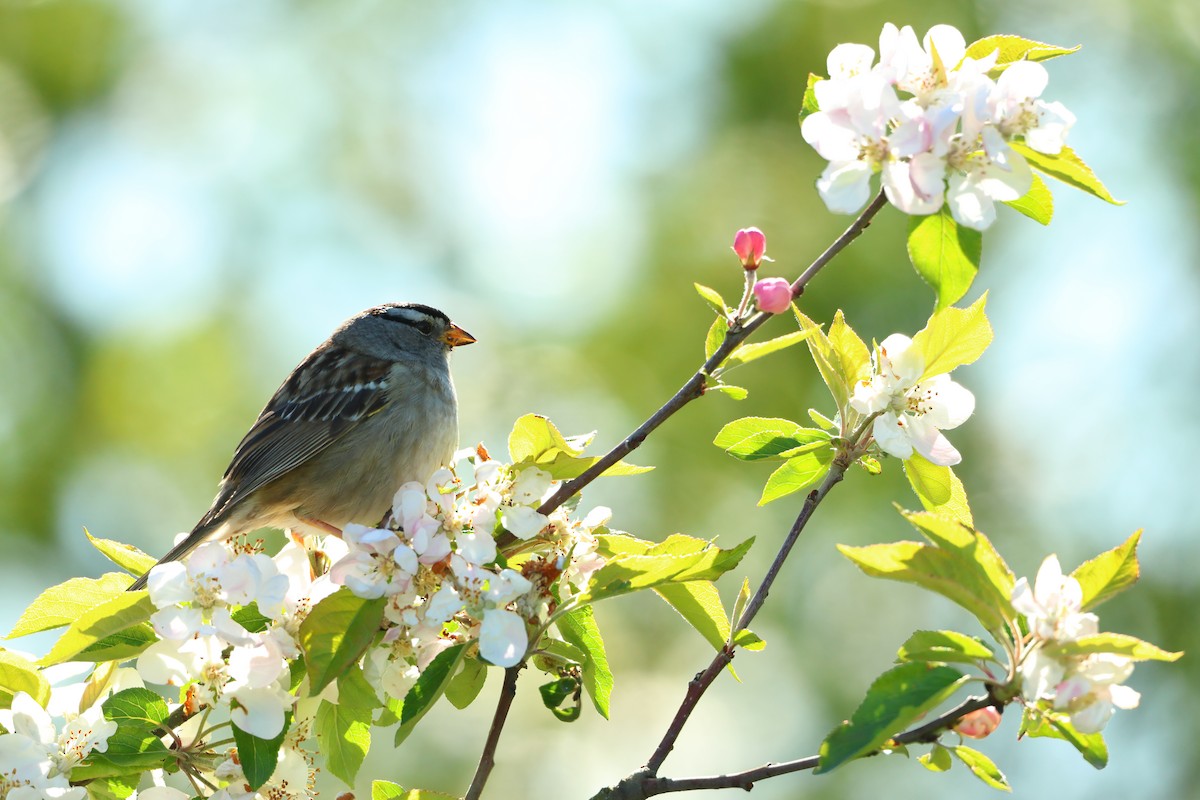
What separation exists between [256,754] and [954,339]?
1682 millimetres

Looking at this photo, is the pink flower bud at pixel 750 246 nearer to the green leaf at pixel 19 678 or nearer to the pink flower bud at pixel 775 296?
the pink flower bud at pixel 775 296

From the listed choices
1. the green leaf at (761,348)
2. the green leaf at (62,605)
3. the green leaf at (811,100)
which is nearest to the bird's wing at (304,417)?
the green leaf at (62,605)

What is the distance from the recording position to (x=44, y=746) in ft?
8.52

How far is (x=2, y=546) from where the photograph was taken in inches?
524

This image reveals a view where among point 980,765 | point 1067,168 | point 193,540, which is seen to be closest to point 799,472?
point 980,765

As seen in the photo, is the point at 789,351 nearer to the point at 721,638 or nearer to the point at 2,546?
the point at 2,546

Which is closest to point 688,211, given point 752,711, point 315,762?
point 752,711

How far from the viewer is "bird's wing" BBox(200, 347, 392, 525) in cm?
484

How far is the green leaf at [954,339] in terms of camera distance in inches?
107

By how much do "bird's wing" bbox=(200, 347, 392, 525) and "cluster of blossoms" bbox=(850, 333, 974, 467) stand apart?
2.74m

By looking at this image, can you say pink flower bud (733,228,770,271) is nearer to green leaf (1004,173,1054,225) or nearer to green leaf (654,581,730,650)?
green leaf (1004,173,1054,225)

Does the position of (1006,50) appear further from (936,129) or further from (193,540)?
(193,540)

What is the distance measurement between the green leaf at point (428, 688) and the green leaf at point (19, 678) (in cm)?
85

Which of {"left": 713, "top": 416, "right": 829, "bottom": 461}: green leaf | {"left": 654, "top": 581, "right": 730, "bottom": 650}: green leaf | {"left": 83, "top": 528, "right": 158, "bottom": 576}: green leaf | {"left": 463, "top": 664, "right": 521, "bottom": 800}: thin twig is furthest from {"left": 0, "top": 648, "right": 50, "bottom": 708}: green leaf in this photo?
{"left": 713, "top": 416, "right": 829, "bottom": 461}: green leaf
